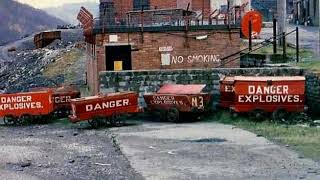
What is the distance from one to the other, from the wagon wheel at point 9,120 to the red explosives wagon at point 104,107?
3292 millimetres

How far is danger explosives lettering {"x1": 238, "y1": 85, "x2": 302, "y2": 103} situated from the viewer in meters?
21.5

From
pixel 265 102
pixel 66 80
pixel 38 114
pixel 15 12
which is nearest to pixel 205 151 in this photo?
pixel 265 102

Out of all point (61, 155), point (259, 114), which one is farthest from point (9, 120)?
point (259, 114)

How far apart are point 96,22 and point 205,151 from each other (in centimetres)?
1114

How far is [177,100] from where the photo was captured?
22.9 metres

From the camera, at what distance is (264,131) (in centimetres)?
1928

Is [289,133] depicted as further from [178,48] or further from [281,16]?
[281,16]

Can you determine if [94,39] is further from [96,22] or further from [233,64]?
[233,64]

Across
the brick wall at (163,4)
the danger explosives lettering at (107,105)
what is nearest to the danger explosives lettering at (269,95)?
the danger explosives lettering at (107,105)

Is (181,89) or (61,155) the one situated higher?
(181,89)

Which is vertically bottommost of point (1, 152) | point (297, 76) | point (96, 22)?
point (1, 152)

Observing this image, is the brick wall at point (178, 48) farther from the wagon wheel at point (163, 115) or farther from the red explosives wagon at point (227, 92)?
the red explosives wagon at point (227, 92)

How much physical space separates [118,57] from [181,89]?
4170 millimetres

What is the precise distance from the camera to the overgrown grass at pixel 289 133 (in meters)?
16.1
